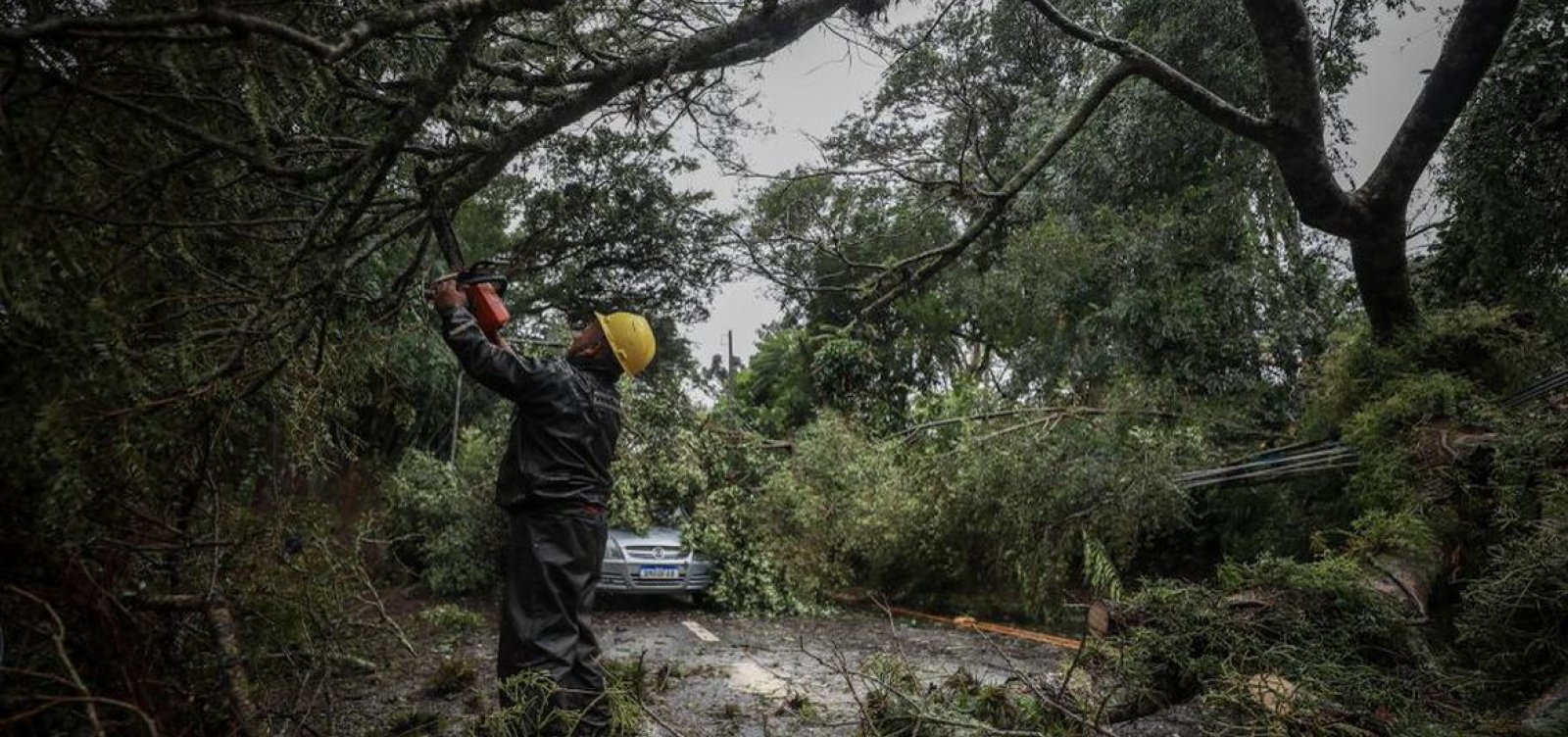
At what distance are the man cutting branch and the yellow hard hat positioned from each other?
0.25 metres

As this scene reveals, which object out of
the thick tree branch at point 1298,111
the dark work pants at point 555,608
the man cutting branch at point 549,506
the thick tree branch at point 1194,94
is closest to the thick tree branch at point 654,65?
the man cutting branch at point 549,506

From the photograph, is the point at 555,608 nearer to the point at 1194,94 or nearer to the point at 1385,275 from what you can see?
the point at 1194,94

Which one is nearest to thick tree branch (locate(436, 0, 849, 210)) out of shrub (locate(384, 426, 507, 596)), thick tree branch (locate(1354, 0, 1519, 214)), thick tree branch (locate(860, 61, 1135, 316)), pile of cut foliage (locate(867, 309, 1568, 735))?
thick tree branch (locate(860, 61, 1135, 316))

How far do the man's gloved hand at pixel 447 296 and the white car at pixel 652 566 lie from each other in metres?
6.06

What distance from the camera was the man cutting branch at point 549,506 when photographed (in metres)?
3.47

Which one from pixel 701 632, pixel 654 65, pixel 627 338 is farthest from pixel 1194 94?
pixel 701 632

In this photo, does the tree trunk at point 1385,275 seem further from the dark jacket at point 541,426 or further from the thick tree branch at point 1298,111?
the dark jacket at point 541,426

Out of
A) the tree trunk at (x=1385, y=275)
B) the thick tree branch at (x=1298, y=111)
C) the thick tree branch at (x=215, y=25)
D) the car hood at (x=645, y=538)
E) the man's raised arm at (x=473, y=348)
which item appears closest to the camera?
the thick tree branch at (x=215, y=25)

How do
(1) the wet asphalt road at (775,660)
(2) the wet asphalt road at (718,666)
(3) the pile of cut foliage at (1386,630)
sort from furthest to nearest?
(1) the wet asphalt road at (775,660), (2) the wet asphalt road at (718,666), (3) the pile of cut foliage at (1386,630)

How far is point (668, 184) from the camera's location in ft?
44.7

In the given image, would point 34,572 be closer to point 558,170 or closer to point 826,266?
point 558,170

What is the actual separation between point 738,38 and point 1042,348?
9966 millimetres

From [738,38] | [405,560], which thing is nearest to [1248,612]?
[738,38]

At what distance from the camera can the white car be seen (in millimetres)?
9242
